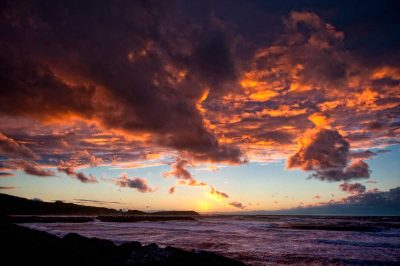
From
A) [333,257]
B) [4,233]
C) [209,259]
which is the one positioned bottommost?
[333,257]

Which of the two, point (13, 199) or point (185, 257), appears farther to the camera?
point (13, 199)

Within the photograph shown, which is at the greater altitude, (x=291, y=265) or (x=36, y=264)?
(x=36, y=264)

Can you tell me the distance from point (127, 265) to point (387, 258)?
17.2 m

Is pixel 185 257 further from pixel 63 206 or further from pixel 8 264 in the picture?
pixel 63 206

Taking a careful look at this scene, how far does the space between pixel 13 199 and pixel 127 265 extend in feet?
532

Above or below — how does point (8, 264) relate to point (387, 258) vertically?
above

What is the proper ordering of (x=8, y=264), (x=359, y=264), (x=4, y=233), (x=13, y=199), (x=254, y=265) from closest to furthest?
1. (x=8, y=264)
2. (x=4, y=233)
3. (x=254, y=265)
4. (x=359, y=264)
5. (x=13, y=199)

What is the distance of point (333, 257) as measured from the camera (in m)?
19.7

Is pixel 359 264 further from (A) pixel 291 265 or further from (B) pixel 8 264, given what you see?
(B) pixel 8 264

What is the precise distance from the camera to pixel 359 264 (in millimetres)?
→ 17438

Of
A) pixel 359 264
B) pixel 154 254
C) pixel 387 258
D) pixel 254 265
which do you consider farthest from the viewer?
pixel 387 258

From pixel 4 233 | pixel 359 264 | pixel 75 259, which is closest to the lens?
pixel 75 259

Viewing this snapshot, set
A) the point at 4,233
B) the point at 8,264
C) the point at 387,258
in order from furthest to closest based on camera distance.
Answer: the point at 387,258
the point at 4,233
the point at 8,264

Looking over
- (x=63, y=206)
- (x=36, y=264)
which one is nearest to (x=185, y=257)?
(x=36, y=264)
